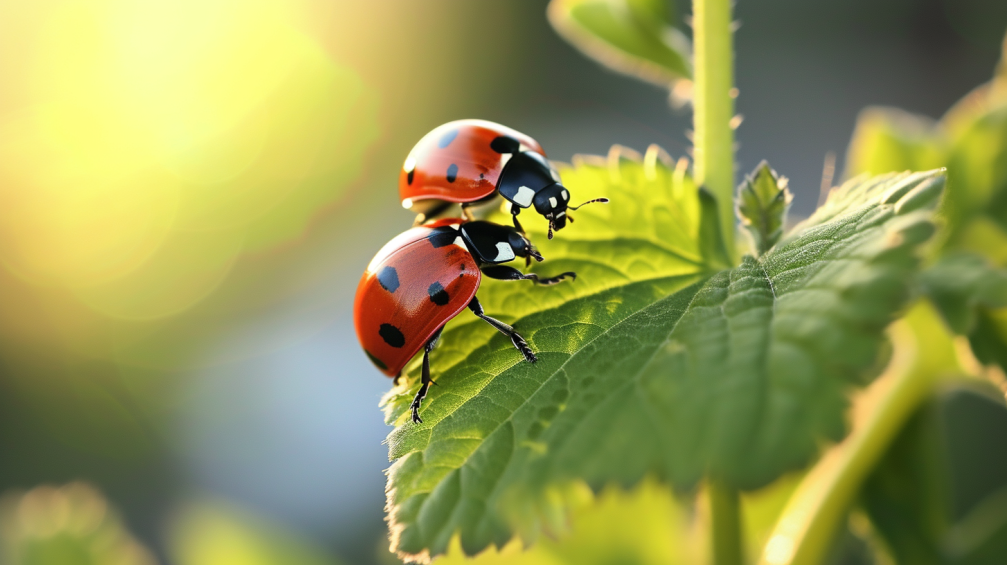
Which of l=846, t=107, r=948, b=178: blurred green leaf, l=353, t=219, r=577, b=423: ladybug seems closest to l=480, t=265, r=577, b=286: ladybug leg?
l=353, t=219, r=577, b=423: ladybug

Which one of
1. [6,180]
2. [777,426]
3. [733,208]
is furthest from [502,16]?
[777,426]

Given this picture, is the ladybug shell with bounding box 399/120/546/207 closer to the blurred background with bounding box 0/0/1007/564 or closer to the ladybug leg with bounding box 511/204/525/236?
the ladybug leg with bounding box 511/204/525/236

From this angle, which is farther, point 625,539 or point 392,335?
point 625,539

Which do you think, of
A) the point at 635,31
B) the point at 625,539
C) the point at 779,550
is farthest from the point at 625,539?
the point at 635,31

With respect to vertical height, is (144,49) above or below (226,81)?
above

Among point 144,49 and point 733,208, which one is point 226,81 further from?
point 733,208

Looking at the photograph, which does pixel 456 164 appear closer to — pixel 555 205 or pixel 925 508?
pixel 555 205
